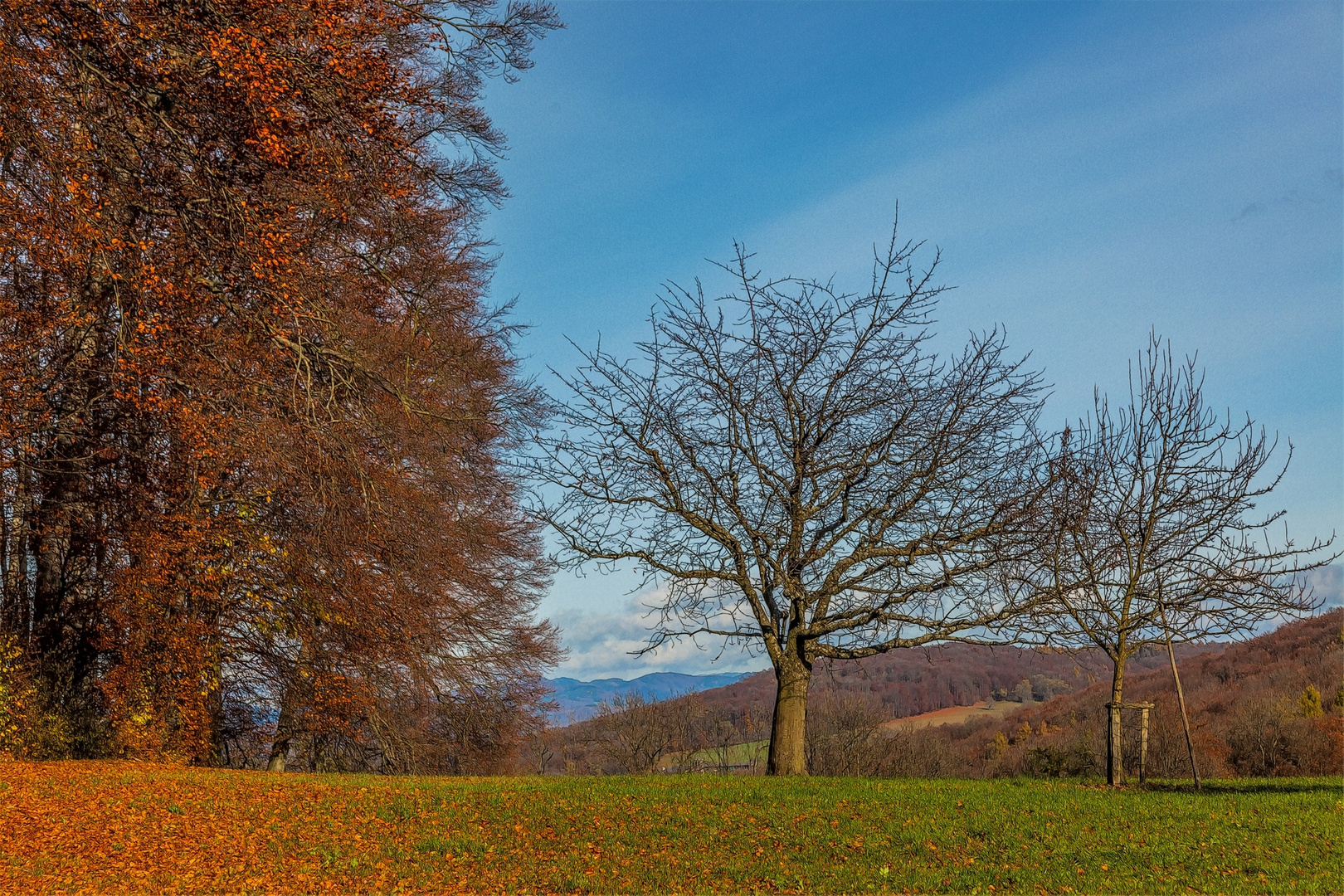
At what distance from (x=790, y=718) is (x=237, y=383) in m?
9.90

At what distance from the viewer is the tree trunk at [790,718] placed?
1381cm

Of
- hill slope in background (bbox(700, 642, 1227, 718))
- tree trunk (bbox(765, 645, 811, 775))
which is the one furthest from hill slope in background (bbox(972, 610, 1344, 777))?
tree trunk (bbox(765, 645, 811, 775))

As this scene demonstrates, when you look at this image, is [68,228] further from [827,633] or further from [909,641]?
[909,641]

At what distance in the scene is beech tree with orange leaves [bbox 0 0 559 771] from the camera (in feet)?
36.0

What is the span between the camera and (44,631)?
15062 mm

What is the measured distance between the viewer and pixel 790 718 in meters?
14.0

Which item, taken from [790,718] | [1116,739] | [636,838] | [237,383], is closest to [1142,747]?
[1116,739]

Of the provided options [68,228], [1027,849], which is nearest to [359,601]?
[68,228]

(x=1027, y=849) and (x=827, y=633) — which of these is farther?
(x=827, y=633)

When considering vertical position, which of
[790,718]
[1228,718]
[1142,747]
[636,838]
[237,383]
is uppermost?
[237,383]

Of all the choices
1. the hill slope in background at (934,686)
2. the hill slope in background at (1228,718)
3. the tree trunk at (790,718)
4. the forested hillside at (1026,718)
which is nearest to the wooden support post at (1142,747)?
the forested hillside at (1026,718)

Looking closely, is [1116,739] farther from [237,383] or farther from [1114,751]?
[237,383]

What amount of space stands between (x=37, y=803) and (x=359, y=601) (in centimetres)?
645

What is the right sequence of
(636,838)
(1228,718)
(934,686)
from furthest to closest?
(934,686)
(1228,718)
(636,838)
